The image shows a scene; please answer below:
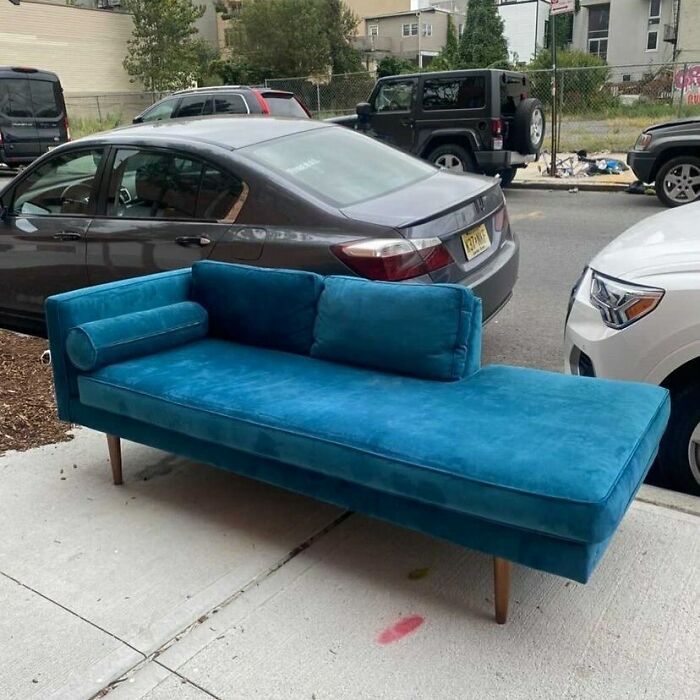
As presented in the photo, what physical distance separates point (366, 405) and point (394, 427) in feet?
0.78

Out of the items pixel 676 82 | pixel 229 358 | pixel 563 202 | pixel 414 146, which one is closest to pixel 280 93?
pixel 414 146

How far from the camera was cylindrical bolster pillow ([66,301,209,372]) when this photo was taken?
331 cm

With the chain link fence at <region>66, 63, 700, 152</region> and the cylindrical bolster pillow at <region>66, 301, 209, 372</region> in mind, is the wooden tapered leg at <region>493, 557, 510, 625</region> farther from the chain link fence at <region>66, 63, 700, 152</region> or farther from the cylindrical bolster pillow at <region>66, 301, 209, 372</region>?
the chain link fence at <region>66, 63, 700, 152</region>

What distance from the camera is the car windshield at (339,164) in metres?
4.46

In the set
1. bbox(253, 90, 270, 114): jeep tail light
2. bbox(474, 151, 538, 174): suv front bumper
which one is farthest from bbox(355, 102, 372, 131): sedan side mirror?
bbox(474, 151, 538, 174): suv front bumper

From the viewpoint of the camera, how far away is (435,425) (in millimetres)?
2572

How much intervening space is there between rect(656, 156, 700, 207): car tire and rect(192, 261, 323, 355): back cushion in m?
8.14

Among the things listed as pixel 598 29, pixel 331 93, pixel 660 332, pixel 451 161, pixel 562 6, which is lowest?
pixel 451 161

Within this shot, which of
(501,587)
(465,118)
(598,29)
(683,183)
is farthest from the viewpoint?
(598,29)

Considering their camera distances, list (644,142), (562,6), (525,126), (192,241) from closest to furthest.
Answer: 1. (192,241)
2. (644,142)
3. (525,126)
4. (562,6)

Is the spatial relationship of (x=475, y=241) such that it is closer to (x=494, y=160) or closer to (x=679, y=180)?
(x=679, y=180)

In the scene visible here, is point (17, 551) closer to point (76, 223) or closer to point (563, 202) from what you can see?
point (76, 223)

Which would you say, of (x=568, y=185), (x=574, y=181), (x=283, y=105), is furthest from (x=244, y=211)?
(x=574, y=181)

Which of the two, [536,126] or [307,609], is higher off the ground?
[536,126]
